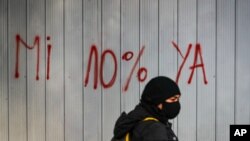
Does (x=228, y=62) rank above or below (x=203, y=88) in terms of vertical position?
above

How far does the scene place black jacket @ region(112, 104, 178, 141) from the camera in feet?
7.80

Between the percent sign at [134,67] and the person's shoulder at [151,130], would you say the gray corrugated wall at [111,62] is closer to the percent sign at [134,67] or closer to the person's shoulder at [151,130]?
the percent sign at [134,67]

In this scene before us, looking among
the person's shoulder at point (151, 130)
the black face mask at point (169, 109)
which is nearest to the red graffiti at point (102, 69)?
the black face mask at point (169, 109)

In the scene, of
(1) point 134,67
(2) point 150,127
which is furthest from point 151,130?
(1) point 134,67

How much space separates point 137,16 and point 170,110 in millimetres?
1980

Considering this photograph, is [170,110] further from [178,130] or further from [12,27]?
[12,27]

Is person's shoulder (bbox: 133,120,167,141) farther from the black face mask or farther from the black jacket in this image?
the black face mask

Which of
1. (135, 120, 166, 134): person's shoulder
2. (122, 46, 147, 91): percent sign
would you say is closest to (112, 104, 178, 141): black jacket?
(135, 120, 166, 134): person's shoulder

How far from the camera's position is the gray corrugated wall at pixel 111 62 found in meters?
4.33

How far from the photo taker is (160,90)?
8.19 ft

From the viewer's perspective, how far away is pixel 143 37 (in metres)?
4.37

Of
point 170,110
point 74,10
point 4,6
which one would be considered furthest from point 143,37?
point 170,110

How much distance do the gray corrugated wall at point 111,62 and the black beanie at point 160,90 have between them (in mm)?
1853

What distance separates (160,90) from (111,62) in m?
1.96
